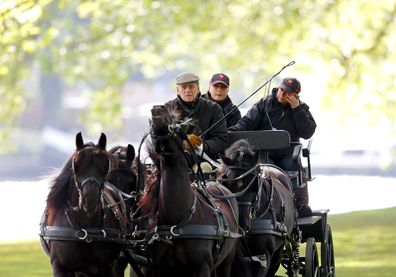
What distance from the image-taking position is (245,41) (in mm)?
35750

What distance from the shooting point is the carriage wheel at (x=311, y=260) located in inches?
538

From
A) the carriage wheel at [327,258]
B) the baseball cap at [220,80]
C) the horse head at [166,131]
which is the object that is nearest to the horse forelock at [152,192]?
the horse head at [166,131]

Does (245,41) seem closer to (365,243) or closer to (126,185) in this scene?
(365,243)

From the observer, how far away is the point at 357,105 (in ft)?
107

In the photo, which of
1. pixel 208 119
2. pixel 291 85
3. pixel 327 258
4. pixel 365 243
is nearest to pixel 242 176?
pixel 208 119

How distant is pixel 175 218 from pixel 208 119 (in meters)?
1.79

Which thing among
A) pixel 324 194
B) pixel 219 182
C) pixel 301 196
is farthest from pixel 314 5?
pixel 219 182

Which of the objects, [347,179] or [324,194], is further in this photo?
[347,179]

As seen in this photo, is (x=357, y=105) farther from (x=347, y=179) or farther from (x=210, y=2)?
(x=347, y=179)

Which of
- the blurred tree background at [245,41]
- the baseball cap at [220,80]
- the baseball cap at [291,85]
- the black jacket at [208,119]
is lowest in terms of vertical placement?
the black jacket at [208,119]

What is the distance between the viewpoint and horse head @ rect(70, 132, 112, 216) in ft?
36.2

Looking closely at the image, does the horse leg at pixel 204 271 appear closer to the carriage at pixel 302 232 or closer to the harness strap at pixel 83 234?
the harness strap at pixel 83 234

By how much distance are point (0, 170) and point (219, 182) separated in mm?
48150

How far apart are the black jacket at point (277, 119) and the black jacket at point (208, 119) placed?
1314 millimetres
